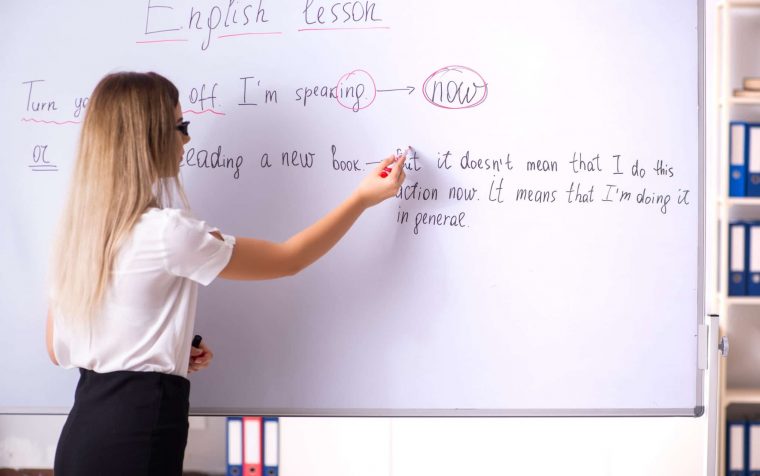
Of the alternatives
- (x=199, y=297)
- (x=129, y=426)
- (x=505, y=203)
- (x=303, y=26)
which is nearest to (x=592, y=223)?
(x=505, y=203)

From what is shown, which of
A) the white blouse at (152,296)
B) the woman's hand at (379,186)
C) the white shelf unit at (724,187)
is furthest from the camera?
the white shelf unit at (724,187)

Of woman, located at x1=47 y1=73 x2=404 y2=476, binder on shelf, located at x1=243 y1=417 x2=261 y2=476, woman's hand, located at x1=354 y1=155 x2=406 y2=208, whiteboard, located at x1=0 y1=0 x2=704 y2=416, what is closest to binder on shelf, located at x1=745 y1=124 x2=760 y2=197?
whiteboard, located at x1=0 y1=0 x2=704 y2=416

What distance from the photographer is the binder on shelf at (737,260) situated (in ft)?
6.27

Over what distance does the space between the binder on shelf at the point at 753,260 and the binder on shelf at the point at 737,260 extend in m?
0.01

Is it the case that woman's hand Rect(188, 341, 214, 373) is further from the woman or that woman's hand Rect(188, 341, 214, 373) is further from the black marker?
the woman

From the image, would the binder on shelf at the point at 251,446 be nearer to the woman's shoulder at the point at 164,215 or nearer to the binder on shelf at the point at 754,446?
the woman's shoulder at the point at 164,215

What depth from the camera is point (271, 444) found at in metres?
1.93

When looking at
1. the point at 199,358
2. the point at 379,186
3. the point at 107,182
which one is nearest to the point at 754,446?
the point at 379,186

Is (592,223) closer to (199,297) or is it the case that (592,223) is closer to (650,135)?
(650,135)

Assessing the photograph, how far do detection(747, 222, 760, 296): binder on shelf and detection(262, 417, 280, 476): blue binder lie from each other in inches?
54.1

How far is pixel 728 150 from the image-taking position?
1.88m

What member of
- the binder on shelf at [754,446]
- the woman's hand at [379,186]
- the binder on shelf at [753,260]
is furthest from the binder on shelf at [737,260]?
the woman's hand at [379,186]

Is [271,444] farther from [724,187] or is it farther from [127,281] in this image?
[724,187]

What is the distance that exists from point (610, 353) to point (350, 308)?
0.66 metres
